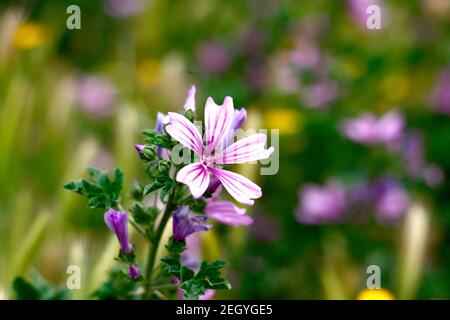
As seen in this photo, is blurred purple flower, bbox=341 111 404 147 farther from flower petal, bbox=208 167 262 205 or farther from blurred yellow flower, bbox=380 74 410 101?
flower petal, bbox=208 167 262 205

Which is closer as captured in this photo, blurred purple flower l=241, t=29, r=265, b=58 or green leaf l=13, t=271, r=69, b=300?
green leaf l=13, t=271, r=69, b=300

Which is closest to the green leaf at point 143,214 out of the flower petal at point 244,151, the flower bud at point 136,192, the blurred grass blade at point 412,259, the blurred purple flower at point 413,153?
the flower bud at point 136,192

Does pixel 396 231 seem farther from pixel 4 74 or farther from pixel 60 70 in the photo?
pixel 60 70

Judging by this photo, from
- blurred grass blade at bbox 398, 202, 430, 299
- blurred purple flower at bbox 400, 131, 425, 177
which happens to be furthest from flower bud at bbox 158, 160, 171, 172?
blurred purple flower at bbox 400, 131, 425, 177

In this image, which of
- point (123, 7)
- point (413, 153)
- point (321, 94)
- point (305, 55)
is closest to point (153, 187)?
point (413, 153)

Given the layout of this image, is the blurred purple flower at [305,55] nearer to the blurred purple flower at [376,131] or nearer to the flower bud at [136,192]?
the blurred purple flower at [376,131]

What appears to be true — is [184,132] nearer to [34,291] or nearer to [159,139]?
[159,139]
